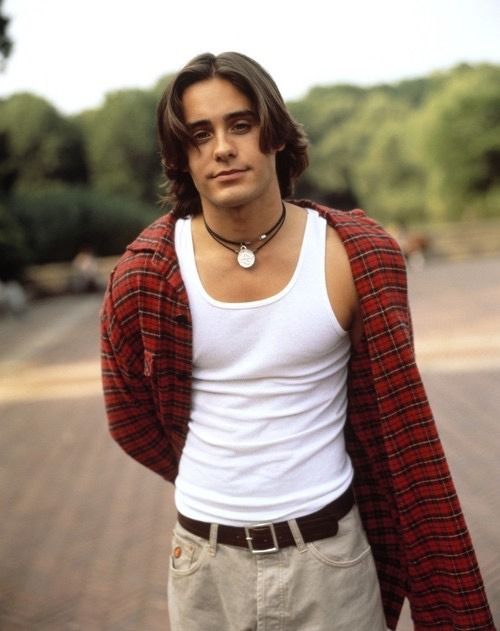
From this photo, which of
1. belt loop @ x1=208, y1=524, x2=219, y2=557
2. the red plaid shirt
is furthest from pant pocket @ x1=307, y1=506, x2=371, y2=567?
belt loop @ x1=208, y1=524, x2=219, y2=557

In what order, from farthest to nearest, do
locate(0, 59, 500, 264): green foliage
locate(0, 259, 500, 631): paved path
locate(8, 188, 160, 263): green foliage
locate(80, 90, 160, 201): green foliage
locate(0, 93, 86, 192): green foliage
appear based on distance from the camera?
locate(80, 90, 160, 201): green foliage, locate(0, 93, 86, 192): green foliage, locate(0, 59, 500, 264): green foliage, locate(8, 188, 160, 263): green foliage, locate(0, 259, 500, 631): paved path

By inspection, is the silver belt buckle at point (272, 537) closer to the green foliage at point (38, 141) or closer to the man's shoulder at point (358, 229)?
Answer: the man's shoulder at point (358, 229)

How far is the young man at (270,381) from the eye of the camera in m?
1.66

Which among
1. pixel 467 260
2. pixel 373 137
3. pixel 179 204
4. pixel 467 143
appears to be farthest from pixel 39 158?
pixel 179 204

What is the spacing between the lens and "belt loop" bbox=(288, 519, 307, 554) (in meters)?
1.66

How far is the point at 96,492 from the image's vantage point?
16.7ft

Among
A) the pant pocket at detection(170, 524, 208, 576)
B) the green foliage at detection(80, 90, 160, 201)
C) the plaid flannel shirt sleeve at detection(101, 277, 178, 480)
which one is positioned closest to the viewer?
the pant pocket at detection(170, 524, 208, 576)

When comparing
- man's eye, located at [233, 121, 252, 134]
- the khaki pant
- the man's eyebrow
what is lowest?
the khaki pant

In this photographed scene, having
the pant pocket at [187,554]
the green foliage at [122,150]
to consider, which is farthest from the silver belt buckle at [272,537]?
the green foliage at [122,150]

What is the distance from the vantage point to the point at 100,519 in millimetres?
4613

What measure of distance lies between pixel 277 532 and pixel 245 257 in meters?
0.64

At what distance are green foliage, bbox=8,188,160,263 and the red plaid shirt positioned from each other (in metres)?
24.4

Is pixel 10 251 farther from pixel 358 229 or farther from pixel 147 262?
pixel 358 229

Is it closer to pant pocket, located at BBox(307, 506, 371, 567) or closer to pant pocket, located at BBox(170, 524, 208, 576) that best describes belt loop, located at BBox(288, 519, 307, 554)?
pant pocket, located at BBox(307, 506, 371, 567)
